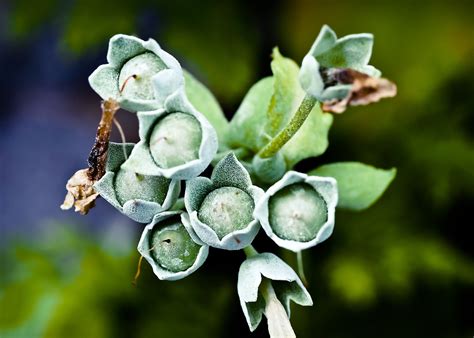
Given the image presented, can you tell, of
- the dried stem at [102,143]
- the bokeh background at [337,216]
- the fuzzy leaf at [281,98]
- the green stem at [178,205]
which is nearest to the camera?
the dried stem at [102,143]

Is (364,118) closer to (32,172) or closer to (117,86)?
(117,86)

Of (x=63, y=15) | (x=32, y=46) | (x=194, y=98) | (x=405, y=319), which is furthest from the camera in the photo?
(x=32, y=46)

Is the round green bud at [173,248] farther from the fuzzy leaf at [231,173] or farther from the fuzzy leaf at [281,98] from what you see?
the fuzzy leaf at [281,98]

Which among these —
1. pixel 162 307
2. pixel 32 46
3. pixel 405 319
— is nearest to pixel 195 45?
pixel 162 307

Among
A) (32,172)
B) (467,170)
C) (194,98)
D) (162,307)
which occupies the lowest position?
(32,172)

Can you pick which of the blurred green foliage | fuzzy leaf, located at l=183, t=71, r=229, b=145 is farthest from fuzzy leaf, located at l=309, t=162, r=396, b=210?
the blurred green foliage

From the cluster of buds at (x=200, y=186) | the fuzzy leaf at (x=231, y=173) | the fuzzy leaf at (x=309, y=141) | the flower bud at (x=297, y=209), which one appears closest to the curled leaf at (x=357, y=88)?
the cluster of buds at (x=200, y=186)

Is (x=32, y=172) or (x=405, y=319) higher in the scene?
(x=405, y=319)
